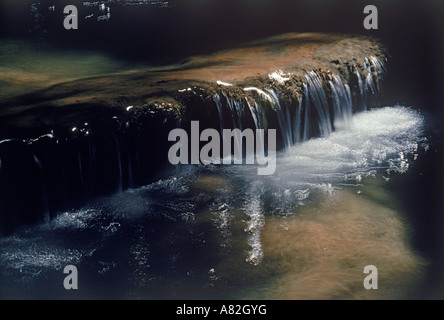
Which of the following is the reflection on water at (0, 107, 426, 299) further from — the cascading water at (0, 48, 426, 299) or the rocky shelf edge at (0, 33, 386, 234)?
the rocky shelf edge at (0, 33, 386, 234)

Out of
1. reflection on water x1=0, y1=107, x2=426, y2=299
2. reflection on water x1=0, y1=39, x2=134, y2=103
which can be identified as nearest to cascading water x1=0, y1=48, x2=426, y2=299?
reflection on water x1=0, y1=107, x2=426, y2=299

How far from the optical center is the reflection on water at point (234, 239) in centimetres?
404

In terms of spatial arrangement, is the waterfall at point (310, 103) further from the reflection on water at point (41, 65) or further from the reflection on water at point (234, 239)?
the reflection on water at point (41, 65)

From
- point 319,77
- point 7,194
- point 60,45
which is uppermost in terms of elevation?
point 60,45

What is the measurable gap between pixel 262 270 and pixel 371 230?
1317 millimetres

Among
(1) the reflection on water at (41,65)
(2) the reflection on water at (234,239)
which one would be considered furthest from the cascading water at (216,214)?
(1) the reflection on water at (41,65)

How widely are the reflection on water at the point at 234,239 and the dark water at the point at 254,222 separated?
0.04 ft

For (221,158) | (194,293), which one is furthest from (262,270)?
(221,158)

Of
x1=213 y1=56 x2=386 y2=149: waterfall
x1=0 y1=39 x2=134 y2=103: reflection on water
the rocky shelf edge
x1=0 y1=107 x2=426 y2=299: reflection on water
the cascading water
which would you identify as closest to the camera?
x1=0 y1=107 x2=426 y2=299: reflection on water

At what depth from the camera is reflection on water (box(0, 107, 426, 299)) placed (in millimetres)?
4035

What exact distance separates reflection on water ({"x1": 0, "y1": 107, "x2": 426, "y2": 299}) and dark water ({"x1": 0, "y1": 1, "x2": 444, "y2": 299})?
1 centimetres

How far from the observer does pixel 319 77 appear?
24.7 ft

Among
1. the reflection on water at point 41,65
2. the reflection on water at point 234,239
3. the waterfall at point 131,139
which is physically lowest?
the reflection on water at point 234,239

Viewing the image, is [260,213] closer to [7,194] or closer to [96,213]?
[96,213]
